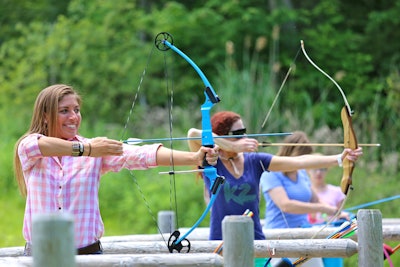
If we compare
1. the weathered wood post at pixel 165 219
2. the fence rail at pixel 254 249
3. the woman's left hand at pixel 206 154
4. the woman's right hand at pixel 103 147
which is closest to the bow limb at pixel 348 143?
the fence rail at pixel 254 249

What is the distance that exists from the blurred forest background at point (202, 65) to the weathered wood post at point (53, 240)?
855cm

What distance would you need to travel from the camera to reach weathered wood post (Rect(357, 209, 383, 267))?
5.00 metres

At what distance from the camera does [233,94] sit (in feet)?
Result: 39.5

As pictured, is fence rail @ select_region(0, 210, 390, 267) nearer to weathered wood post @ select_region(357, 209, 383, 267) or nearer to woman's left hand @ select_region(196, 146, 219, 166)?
weathered wood post @ select_region(357, 209, 383, 267)

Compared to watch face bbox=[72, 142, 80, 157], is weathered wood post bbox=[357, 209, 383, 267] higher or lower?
lower

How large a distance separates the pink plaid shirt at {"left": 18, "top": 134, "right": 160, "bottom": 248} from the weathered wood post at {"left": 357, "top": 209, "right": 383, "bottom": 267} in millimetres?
1414

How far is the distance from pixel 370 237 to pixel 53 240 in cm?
239

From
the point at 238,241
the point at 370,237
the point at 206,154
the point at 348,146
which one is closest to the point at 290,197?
the point at 348,146

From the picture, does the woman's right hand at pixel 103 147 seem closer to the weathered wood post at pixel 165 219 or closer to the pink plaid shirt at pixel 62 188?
the pink plaid shirt at pixel 62 188

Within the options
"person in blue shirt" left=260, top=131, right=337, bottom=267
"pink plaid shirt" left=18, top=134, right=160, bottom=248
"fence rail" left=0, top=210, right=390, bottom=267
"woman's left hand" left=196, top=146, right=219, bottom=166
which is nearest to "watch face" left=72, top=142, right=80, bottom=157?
"pink plaid shirt" left=18, top=134, right=160, bottom=248

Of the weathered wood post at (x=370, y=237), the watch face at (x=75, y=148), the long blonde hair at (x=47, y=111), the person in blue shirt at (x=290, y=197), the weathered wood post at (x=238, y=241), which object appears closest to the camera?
the weathered wood post at (x=238, y=241)

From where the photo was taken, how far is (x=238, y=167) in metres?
5.47

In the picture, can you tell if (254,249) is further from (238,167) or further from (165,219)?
(165,219)

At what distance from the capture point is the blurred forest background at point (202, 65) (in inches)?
496
